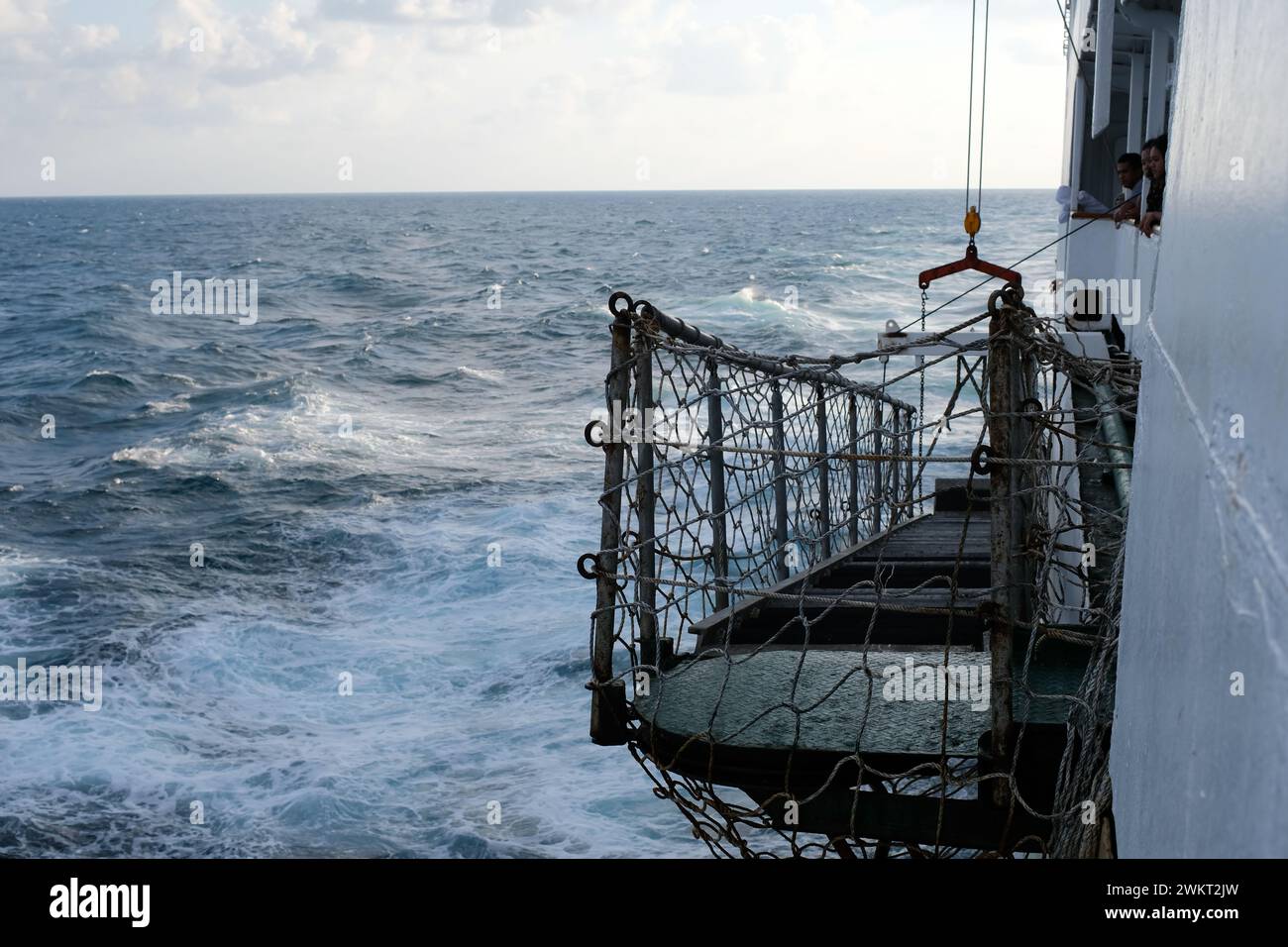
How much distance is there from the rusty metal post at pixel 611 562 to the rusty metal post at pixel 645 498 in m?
0.05

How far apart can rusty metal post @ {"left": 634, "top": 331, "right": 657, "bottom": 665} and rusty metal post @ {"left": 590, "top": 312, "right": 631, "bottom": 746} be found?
48mm

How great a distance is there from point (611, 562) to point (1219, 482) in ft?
8.65

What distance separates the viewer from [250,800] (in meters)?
9.21

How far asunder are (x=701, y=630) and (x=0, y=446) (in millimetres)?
20664

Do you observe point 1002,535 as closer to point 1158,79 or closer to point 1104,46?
point 1104,46

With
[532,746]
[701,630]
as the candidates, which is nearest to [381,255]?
[532,746]

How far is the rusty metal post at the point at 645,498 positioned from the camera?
4094 millimetres

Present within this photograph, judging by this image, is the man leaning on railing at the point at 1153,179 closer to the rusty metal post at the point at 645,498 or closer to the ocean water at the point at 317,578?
the rusty metal post at the point at 645,498

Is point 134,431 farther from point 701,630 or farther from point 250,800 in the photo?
point 701,630

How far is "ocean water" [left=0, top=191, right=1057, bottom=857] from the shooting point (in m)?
9.16

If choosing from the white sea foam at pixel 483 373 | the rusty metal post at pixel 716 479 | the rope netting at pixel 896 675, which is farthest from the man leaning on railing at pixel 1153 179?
the white sea foam at pixel 483 373

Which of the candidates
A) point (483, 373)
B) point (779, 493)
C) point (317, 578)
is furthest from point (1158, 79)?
point (483, 373)

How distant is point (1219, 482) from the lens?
1.51 meters
